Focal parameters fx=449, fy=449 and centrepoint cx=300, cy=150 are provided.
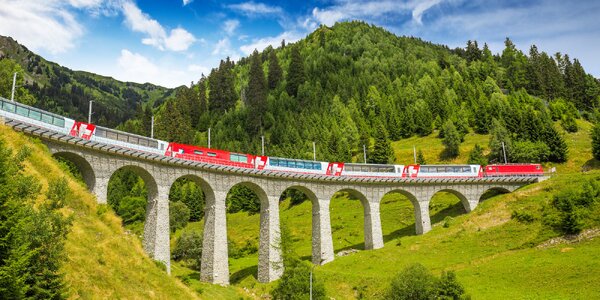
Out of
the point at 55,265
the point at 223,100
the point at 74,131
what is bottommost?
the point at 55,265

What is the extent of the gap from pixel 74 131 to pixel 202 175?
613 inches

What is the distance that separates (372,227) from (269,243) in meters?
17.1

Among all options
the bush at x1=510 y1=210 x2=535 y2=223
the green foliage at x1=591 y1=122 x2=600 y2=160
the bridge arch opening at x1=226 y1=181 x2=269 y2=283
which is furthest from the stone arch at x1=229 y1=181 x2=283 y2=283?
the green foliage at x1=591 y1=122 x2=600 y2=160

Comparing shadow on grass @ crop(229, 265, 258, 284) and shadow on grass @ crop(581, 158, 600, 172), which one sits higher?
shadow on grass @ crop(581, 158, 600, 172)

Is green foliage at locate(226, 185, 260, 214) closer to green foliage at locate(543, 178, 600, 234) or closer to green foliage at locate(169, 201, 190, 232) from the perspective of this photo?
green foliage at locate(169, 201, 190, 232)

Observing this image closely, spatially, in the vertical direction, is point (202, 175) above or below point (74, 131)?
below

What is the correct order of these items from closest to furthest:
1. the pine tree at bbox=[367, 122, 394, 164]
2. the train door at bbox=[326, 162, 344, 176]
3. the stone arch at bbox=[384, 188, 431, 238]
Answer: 1. the train door at bbox=[326, 162, 344, 176]
2. the stone arch at bbox=[384, 188, 431, 238]
3. the pine tree at bbox=[367, 122, 394, 164]

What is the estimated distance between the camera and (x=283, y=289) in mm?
42062

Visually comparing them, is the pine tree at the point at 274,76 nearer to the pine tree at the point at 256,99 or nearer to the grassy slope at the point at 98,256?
the pine tree at the point at 256,99

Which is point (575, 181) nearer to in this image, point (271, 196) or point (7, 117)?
point (271, 196)

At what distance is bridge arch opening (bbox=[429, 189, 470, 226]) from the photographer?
73.3 metres

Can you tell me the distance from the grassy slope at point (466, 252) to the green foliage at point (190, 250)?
600 centimetres

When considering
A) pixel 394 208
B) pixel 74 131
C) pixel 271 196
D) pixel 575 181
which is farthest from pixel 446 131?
pixel 74 131

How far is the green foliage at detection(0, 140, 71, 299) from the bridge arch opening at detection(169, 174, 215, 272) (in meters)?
31.6
